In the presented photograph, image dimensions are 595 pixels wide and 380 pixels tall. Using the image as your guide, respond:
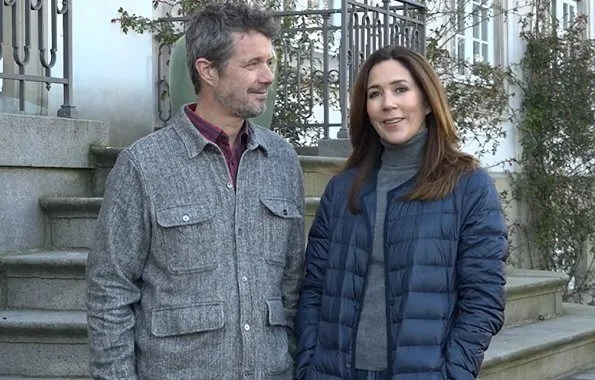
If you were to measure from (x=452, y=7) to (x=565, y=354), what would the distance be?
6.35 m

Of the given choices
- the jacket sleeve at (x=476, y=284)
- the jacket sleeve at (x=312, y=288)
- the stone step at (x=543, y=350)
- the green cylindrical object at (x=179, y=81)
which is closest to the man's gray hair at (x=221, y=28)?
the jacket sleeve at (x=312, y=288)

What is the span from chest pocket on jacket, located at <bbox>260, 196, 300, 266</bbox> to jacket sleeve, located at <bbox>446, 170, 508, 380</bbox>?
0.50 metres

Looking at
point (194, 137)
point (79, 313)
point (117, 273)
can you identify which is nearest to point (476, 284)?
point (194, 137)

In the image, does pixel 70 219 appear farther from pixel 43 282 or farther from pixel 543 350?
pixel 543 350

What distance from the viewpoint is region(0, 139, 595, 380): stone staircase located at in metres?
5.47

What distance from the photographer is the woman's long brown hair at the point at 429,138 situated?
357cm

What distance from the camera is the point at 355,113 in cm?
377

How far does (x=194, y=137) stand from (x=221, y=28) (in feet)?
1.02

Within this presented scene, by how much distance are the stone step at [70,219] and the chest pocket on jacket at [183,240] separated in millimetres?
2879

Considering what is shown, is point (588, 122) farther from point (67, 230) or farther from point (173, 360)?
point (173, 360)

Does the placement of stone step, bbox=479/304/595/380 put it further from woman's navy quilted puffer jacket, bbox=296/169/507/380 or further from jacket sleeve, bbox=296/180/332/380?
woman's navy quilted puffer jacket, bbox=296/169/507/380

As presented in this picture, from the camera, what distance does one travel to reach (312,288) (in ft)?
12.3

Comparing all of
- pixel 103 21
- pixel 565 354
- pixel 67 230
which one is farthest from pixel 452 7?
pixel 67 230

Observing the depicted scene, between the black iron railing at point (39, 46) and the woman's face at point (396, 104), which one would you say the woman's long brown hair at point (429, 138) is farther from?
the black iron railing at point (39, 46)
